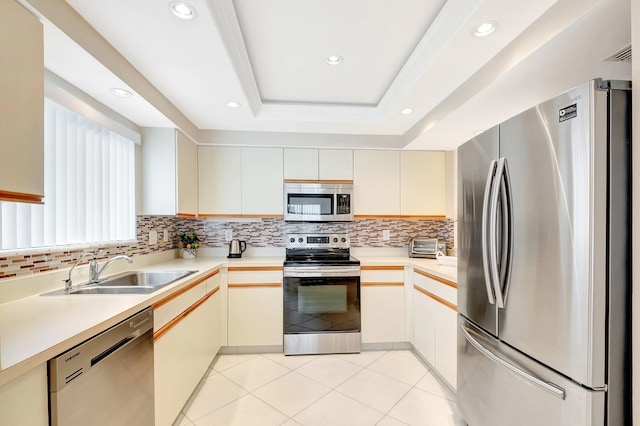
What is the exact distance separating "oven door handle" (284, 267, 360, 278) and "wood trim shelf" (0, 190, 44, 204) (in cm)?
188

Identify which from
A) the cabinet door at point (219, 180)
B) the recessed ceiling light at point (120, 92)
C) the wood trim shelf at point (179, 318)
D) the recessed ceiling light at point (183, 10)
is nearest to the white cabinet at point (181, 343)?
the wood trim shelf at point (179, 318)

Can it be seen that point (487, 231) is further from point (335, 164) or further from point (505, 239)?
point (335, 164)

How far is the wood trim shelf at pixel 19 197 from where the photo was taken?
3.02 feet

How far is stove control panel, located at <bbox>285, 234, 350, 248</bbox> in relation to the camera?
3.11 meters

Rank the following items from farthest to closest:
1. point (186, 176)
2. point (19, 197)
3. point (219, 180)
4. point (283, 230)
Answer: point (283, 230) → point (219, 180) → point (186, 176) → point (19, 197)

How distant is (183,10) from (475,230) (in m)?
1.76

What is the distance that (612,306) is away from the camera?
929 mm

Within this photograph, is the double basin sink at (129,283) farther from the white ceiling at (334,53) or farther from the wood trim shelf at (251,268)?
the white ceiling at (334,53)

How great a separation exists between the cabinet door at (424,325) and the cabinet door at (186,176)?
2307mm

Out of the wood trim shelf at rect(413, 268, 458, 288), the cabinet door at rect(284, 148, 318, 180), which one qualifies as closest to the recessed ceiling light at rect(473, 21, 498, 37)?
the wood trim shelf at rect(413, 268, 458, 288)

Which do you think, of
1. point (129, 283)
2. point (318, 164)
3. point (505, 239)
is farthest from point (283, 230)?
point (505, 239)

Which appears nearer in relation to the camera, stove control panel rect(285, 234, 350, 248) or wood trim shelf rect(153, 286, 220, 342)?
wood trim shelf rect(153, 286, 220, 342)

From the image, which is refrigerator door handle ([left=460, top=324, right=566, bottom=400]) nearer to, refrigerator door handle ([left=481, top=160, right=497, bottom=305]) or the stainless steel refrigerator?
the stainless steel refrigerator

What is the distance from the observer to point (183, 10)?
47.7 inches
